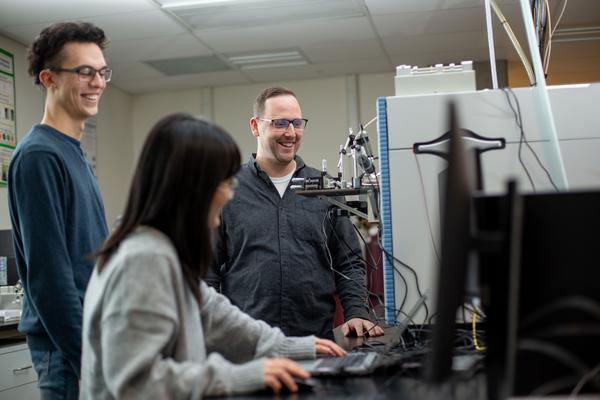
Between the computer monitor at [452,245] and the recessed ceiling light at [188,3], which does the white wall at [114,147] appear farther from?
the computer monitor at [452,245]

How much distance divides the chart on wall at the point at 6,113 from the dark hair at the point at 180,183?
3.53 m

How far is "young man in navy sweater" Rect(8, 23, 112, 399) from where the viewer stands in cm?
140

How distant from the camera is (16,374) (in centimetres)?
271

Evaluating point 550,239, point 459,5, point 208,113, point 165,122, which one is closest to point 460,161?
point 550,239

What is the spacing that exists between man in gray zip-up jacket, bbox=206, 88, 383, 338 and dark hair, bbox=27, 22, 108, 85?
75 cm

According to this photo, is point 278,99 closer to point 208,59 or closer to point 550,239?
point 550,239

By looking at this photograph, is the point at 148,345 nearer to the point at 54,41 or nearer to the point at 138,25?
the point at 54,41

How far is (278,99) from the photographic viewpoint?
223 cm

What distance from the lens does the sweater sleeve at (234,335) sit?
4.04 feet

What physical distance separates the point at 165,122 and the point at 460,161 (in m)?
0.53

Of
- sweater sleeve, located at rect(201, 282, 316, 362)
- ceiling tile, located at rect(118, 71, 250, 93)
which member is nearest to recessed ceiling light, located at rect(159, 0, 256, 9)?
ceiling tile, located at rect(118, 71, 250, 93)

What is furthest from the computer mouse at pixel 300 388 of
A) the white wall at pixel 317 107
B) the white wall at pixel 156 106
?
the white wall at pixel 156 106

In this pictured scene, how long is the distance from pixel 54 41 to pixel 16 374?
1.74 metres

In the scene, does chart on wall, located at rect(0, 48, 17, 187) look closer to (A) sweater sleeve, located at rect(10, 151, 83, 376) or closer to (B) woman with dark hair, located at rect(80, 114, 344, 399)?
(A) sweater sleeve, located at rect(10, 151, 83, 376)
